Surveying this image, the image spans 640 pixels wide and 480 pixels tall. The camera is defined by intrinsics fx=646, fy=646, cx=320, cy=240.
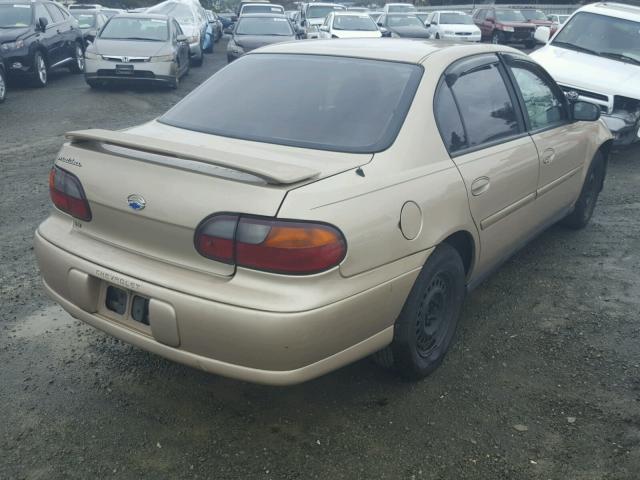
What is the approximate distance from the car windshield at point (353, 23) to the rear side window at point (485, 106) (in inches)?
575

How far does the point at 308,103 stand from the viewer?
3.25 m

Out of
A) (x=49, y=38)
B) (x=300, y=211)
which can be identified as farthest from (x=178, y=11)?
(x=300, y=211)

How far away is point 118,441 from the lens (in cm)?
277

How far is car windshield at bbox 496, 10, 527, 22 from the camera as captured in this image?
2519 cm

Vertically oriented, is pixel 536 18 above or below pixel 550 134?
below

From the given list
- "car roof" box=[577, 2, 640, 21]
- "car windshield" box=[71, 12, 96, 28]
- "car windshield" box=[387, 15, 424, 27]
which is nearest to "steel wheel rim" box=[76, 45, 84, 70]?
"car windshield" box=[71, 12, 96, 28]

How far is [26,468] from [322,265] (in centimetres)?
145

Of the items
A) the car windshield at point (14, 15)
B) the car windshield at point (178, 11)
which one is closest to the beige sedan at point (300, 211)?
the car windshield at point (14, 15)

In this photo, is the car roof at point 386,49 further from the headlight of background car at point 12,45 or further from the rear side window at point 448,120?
the headlight of background car at point 12,45

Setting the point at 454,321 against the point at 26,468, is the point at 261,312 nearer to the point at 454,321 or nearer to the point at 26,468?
the point at 26,468

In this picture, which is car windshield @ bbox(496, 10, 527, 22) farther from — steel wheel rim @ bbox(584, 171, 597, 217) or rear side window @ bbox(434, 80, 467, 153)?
rear side window @ bbox(434, 80, 467, 153)

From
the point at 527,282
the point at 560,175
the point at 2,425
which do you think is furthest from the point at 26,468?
the point at 560,175

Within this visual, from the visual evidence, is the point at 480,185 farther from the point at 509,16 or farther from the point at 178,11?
the point at 509,16

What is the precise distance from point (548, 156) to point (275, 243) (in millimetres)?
2488
